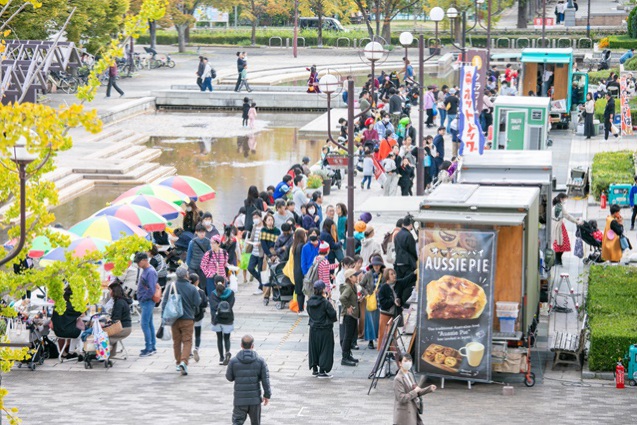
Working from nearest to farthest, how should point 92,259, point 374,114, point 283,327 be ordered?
point 92,259 → point 283,327 → point 374,114

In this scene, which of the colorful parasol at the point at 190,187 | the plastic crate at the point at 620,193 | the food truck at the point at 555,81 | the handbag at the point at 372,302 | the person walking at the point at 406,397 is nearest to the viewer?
the person walking at the point at 406,397

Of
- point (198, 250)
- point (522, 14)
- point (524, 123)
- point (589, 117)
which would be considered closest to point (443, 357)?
point (198, 250)

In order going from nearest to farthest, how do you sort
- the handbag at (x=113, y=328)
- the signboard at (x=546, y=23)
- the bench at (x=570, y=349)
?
the bench at (x=570, y=349) → the handbag at (x=113, y=328) → the signboard at (x=546, y=23)

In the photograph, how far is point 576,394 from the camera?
1581 cm

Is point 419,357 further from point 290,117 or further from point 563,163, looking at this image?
point 290,117

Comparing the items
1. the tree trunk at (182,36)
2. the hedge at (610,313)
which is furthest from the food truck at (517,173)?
the tree trunk at (182,36)

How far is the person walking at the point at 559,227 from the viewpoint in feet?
72.8

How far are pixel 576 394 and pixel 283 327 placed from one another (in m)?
5.13

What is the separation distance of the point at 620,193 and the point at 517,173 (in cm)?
833

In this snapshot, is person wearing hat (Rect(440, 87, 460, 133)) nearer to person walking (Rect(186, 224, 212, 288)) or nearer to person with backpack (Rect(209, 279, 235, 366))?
person walking (Rect(186, 224, 212, 288))

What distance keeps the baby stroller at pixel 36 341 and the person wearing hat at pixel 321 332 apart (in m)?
3.76

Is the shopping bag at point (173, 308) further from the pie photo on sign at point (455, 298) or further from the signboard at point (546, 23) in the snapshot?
the signboard at point (546, 23)

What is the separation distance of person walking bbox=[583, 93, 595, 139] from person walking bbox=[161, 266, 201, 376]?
25029 mm

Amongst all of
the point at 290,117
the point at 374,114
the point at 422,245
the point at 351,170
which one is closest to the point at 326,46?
the point at 290,117
